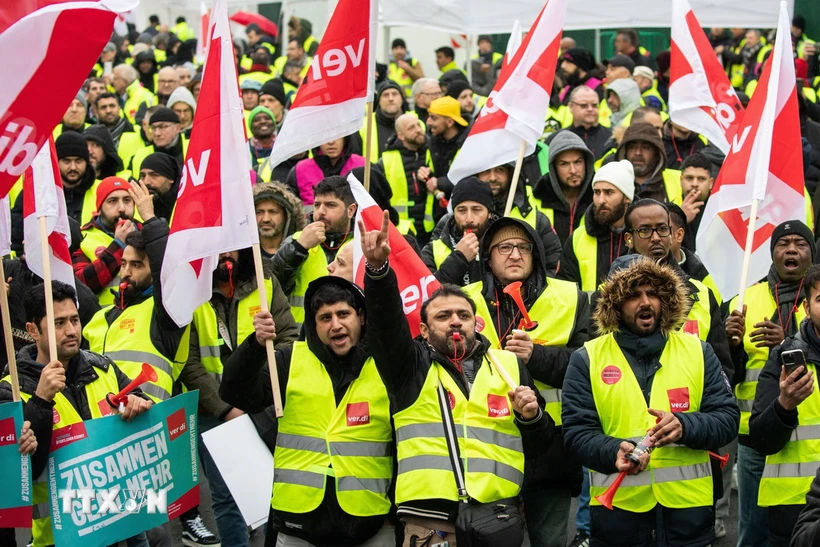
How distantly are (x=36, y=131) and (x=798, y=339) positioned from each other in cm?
371

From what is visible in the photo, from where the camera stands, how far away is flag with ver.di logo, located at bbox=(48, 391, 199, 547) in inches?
235

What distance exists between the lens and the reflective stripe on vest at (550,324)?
6.70 metres

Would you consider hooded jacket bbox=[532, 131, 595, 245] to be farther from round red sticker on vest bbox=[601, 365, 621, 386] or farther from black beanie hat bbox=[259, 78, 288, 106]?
black beanie hat bbox=[259, 78, 288, 106]

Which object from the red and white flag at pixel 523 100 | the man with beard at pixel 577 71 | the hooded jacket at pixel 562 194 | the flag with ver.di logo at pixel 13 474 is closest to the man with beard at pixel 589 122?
the hooded jacket at pixel 562 194

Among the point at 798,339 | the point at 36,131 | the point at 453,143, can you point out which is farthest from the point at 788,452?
the point at 453,143

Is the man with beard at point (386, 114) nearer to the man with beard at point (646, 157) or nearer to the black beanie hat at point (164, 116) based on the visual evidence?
the black beanie hat at point (164, 116)

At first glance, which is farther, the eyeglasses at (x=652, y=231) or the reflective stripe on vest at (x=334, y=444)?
the eyeglasses at (x=652, y=231)

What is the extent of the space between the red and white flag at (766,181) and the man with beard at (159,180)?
3889 mm

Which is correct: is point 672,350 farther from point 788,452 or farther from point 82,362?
point 82,362

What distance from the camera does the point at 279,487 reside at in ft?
19.5

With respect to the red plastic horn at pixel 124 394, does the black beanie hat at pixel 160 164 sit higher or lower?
higher

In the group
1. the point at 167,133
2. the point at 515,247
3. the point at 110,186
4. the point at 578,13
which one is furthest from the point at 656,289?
the point at 578,13

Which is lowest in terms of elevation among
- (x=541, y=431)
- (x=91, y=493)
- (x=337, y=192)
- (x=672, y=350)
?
(x=91, y=493)

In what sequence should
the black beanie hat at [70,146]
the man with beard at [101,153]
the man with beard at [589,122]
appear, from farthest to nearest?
the man with beard at [589,122], the man with beard at [101,153], the black beanie hat at [70,146]
